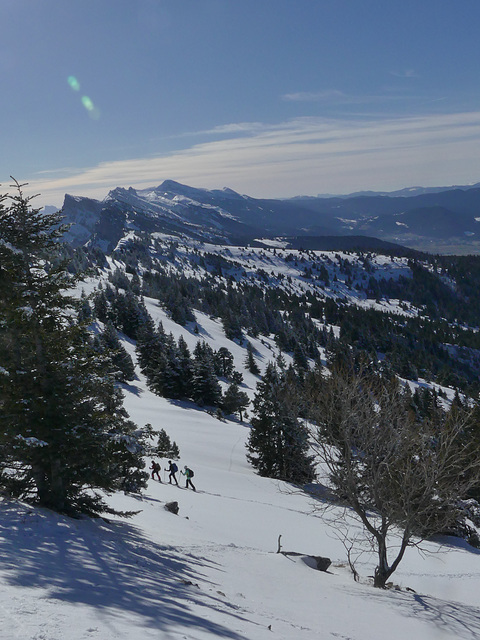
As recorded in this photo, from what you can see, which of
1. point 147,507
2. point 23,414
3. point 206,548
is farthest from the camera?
point 147,507

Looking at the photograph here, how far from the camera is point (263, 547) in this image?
1564 centimetres

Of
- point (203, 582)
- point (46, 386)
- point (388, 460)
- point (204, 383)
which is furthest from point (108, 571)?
point (204, 383)

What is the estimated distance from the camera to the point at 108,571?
809 centimetres

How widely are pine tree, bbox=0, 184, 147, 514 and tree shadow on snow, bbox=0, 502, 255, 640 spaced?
1.01 metres

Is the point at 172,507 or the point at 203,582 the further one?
the point at 172,507

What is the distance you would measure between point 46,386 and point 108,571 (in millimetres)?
4620

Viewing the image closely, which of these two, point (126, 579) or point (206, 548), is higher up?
point (126, 579)

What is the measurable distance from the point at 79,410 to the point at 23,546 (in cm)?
355

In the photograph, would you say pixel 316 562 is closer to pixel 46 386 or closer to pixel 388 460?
pixel 388 460

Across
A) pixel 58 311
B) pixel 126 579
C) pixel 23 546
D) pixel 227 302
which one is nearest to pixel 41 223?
pixel 58 311

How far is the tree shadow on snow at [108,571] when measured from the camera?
20.8 feet

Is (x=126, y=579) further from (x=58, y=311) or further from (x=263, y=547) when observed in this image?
(x=263, y=547)

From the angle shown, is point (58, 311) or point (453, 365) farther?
point (453, 365)

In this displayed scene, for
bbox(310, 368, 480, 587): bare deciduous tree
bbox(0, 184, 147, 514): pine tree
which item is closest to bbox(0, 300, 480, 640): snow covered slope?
bbox(0, 184, 147, 514): pine tree
